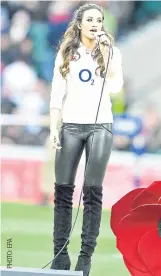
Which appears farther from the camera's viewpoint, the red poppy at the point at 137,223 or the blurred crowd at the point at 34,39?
the blurred crowd at the point at 34,39

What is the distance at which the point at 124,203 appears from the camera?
3.44 meters

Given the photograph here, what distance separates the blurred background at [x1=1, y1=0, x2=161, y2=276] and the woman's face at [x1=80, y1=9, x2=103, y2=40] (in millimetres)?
1896

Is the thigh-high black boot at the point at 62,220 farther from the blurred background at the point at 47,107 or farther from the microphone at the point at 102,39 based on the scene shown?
the blurred background at the point at 47,107

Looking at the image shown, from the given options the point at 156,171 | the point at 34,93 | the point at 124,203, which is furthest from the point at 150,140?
the point at 124,203

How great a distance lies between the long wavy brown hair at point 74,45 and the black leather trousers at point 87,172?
0.20 meters

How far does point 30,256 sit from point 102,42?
1.29 meters

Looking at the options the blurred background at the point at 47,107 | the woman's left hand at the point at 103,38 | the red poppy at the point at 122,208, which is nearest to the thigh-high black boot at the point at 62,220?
the red poppy at the point at 122,208

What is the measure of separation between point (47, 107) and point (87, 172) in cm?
398

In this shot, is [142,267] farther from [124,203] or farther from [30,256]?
[30,256]

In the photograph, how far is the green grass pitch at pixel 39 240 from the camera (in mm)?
4090

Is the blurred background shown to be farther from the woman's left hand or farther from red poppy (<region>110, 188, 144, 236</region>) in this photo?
the woman's left hand

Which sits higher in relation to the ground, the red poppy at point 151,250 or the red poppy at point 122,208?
the red poppy at point 122,208

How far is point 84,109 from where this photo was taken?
3373 mm

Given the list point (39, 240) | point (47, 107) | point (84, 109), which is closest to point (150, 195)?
point (84, 109)
